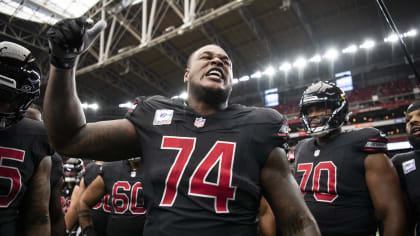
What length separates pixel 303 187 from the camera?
2463mm

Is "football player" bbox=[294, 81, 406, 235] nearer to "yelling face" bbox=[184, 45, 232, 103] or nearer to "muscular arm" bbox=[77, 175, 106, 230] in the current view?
"yelling face" bbox=[184, 45, 232, 103]

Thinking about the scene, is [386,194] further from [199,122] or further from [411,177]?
[199,122]

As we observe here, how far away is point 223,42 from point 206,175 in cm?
1472

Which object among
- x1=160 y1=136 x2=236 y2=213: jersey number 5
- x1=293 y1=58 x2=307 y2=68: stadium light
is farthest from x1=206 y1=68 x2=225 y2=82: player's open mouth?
x1=293 y1=58 x2=307 y2=68: stadium light

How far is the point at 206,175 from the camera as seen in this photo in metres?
1.39

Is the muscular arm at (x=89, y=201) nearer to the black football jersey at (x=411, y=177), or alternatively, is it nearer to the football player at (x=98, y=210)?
the football player at (x=98, y=210)

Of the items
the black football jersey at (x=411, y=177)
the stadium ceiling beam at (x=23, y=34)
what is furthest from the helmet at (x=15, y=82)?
the stadium ceiling beam at (x=23, y=34)

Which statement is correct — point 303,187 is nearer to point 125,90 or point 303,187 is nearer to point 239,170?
point 239,170

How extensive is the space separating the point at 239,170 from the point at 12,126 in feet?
5.30

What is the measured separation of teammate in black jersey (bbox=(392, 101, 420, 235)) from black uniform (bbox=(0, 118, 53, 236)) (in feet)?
9.87

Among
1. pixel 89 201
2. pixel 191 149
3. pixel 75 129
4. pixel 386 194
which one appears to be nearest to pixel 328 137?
pixel 386 194

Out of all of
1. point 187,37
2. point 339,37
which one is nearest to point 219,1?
point 187,37

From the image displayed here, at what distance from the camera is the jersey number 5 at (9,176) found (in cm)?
176

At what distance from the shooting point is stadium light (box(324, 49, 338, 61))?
59.2 ft
